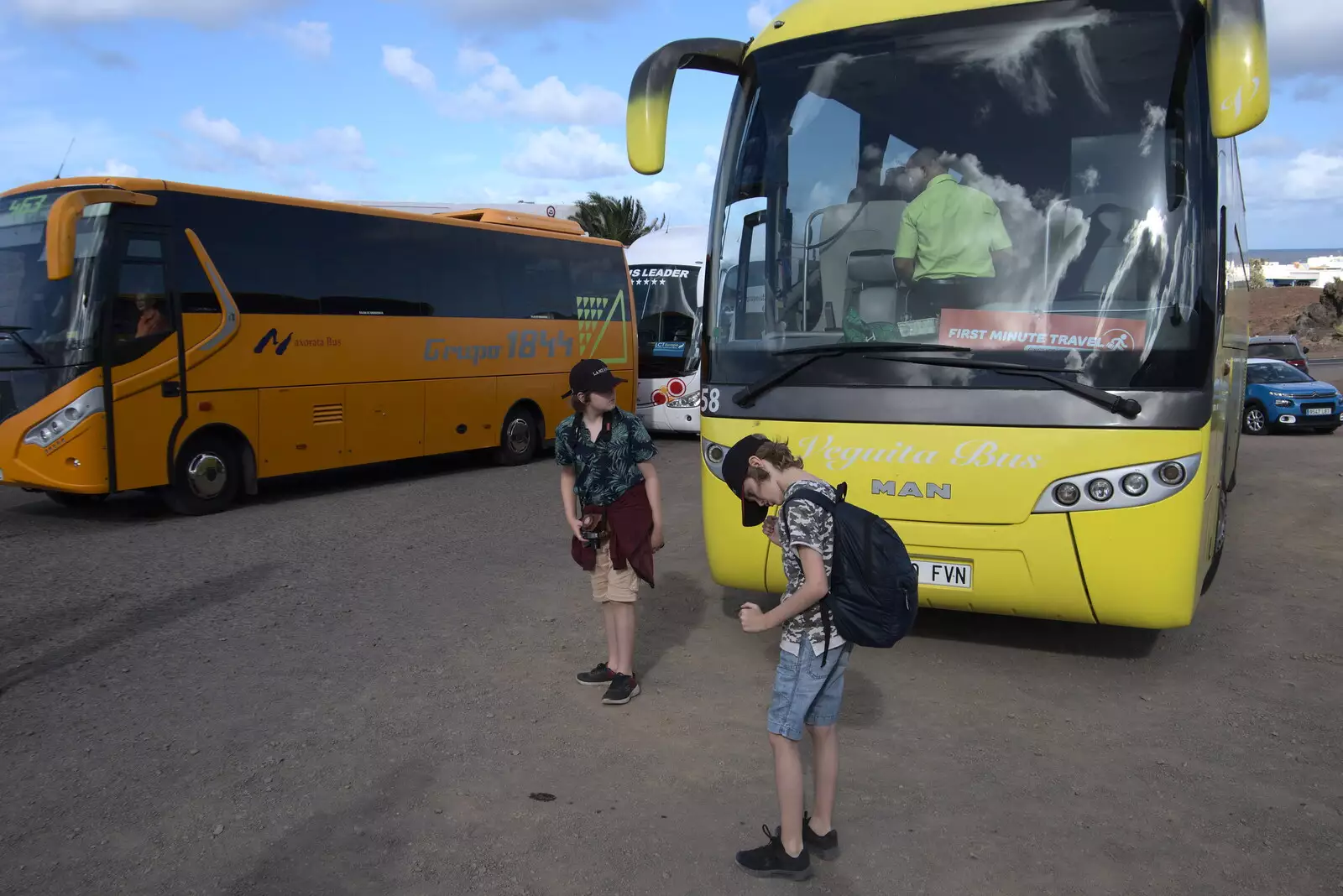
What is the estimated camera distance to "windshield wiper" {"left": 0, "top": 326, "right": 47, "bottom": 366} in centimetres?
1040

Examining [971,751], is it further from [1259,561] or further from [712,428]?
[1259,561]

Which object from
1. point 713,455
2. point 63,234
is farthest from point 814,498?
point 63,234

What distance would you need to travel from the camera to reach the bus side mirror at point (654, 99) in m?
6.36

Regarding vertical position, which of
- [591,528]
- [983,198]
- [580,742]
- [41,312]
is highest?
[983,198]

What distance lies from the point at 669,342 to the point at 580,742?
47.9 ft

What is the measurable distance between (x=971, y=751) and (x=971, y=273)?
7.75ft

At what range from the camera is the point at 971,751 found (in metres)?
5.04

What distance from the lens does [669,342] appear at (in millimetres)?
19375

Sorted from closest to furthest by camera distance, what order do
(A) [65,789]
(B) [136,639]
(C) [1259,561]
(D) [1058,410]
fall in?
(A) [65,789]
(D) [1058,410]
(B) [136,639]
(C) [1259,561]

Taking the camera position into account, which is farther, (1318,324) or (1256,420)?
(1318,324)

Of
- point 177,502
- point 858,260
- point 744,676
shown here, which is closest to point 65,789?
point 744,676

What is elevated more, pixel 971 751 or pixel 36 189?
pixel 36 189

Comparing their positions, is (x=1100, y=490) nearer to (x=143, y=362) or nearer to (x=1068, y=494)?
(x=1068, y=494)

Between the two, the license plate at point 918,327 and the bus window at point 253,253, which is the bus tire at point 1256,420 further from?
the license plate at point 918,327
